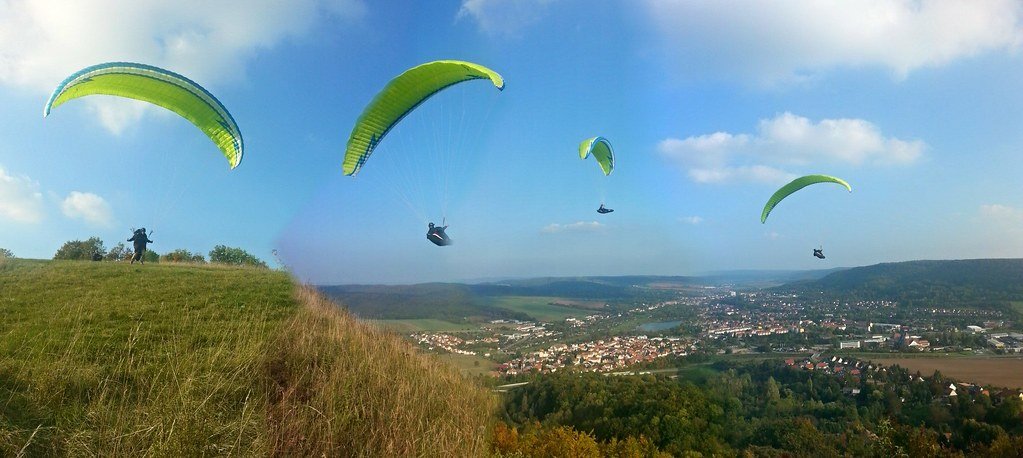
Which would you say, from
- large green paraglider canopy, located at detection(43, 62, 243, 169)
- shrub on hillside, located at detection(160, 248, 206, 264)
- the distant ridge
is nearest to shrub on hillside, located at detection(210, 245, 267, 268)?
shrub on hillside, located at detection(160, 248, 206, 264)

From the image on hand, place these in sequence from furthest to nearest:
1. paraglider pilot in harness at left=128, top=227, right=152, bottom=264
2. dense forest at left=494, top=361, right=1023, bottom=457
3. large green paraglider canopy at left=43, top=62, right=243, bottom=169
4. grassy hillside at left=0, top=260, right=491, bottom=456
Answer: paraglider pilot in harness at left=128, top=227, right=152, bottom=264, large green paraglider canopy at left=43, top=62, right=243, bottom=169, dense forest at left=494, top=361, right=1023, bottom=457, grassy hillside at left=0, top=260, right=491, bottom=456

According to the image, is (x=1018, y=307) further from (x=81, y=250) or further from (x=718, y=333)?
(x=81, y=250)

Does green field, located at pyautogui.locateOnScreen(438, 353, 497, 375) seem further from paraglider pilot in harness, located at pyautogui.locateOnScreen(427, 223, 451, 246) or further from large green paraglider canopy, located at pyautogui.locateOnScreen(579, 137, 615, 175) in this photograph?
large green paraglider canopy, located at pyautogui.locateOnScreen(579, 137, 615, 175)

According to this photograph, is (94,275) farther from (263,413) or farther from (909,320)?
(909,320)

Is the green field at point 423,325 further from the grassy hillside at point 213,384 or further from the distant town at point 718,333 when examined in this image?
the grassy hillside at point 213,384

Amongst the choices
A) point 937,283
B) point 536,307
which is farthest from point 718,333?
point 937,283
